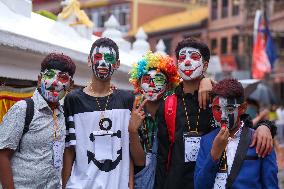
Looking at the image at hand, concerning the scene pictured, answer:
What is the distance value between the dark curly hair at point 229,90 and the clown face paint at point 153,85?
0.76m

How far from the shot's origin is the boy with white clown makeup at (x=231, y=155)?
374 centimetres

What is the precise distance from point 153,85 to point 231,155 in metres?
1.07

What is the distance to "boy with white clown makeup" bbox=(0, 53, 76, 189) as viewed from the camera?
3.65 metres

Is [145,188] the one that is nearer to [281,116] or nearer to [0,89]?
[0,89]

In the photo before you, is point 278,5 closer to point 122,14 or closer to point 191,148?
point 122,14

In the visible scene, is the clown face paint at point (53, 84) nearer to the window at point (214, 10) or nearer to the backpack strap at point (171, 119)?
the backpack strap at point (171, 119)

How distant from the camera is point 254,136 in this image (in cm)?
388

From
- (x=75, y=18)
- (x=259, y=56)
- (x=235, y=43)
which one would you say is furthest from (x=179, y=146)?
(x=235, y=43)

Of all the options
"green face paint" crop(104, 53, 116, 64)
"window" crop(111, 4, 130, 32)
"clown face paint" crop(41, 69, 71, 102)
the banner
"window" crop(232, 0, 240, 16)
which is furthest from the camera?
"window" crop(111, 4, 130, 32)

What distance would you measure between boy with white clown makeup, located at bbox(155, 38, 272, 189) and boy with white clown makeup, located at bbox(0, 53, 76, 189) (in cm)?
83

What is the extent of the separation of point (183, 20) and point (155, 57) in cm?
4149

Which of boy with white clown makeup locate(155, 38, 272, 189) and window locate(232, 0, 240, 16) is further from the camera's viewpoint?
window locate(232, 0, 240, 16)

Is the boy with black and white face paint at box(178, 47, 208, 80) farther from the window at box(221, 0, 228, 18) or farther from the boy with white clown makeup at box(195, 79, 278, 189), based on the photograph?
the window at box(221, 0, 228, 18)

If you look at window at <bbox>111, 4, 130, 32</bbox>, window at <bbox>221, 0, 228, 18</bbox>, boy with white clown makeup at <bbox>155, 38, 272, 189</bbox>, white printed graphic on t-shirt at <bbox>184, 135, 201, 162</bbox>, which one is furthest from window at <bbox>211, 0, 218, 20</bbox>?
white printed graphic on t-shirt at <bbox>184, 135, 201, 162</bbox>
